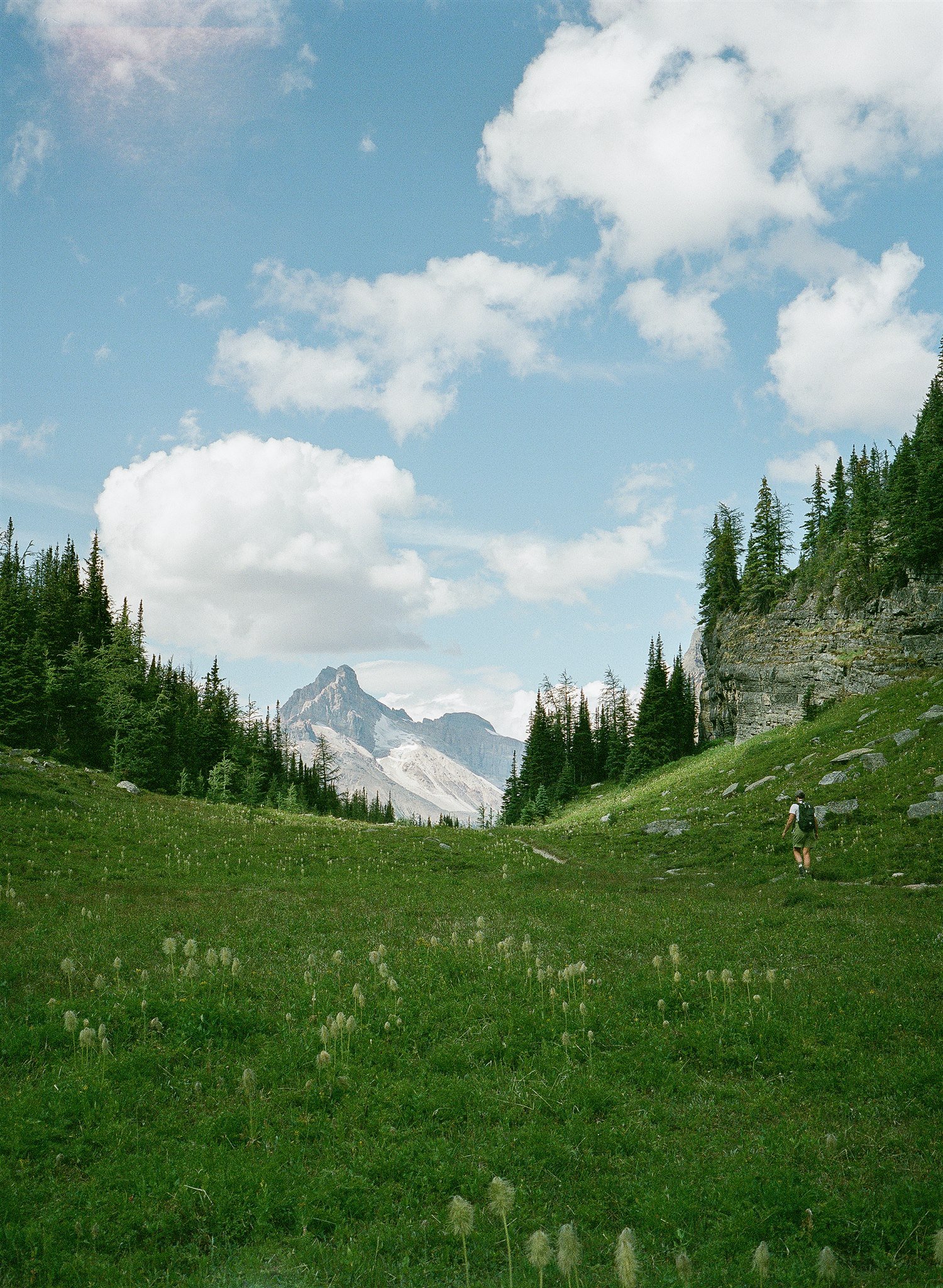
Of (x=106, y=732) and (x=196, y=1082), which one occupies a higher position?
(x=106, y=732)

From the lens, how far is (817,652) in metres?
57.4

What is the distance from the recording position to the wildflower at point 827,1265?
5516mm

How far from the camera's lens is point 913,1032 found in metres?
10.0

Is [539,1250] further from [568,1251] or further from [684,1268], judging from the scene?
[684,1268]

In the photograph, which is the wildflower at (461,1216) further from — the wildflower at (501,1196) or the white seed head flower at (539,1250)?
the white seed head flower at (539,1250)

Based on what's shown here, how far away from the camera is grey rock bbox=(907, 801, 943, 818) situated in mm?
26062

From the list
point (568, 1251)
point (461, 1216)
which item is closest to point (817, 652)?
point (461, 1216)

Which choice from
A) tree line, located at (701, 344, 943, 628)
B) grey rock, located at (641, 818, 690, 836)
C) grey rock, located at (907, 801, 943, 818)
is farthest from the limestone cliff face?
grey rock, located at (907, 801, 943, 818)

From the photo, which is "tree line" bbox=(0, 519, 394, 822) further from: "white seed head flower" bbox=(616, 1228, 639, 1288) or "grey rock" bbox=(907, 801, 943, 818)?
"white seed head flower" bbox=(616, 1228, 639, 1288)

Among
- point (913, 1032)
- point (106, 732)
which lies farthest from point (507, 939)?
point (106, 732)

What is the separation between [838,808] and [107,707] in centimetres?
5941

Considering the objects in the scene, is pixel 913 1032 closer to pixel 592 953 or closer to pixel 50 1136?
pixel 592 953

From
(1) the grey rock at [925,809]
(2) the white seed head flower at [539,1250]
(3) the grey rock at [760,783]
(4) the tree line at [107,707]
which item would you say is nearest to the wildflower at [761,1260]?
(2) the white seed head flower at [539,1250]

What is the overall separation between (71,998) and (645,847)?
30.3 m
